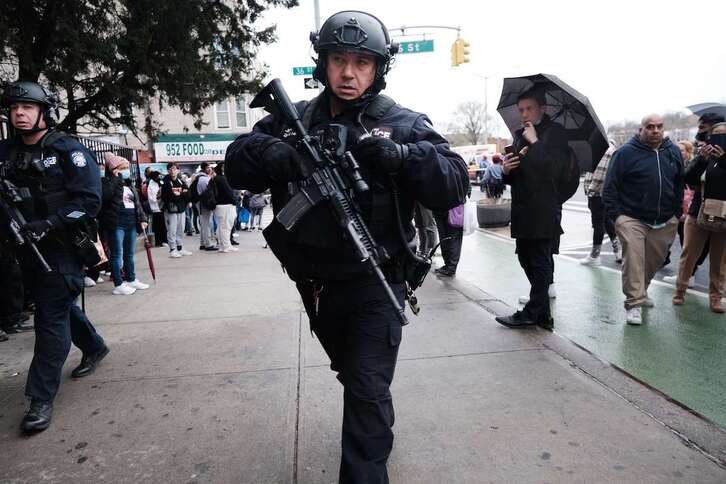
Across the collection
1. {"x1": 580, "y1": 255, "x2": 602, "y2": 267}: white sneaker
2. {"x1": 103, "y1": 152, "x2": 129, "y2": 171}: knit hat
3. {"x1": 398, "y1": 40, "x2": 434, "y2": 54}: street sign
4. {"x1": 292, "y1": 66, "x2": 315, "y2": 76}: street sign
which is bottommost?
{"x1": 580, "y1": 255, "x2": 602, "y2": 267}: white sneaker

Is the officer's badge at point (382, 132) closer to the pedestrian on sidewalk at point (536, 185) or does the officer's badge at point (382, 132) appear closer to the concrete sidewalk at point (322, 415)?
the concrete sidewalk at point (322, 415)

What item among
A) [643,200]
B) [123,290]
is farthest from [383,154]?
[123,290]

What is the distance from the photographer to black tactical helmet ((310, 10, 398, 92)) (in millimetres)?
2051

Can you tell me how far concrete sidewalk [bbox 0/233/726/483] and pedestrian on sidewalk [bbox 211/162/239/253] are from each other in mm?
5218

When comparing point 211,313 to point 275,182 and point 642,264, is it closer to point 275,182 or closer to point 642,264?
point 275,182

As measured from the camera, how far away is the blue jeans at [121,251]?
20.8 feet

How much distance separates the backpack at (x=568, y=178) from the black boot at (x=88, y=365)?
12.5 feet

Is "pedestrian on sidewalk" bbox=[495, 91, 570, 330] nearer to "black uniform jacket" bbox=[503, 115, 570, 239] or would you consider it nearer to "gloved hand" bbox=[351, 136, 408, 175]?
"black uniform jacket" bbox=[503, 115, 570, 239]

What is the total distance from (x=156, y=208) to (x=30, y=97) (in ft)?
26.6

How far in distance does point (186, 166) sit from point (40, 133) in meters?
25.4

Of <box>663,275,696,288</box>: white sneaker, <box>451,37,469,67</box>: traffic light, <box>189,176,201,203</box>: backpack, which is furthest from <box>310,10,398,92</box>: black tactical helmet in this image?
<box>451,37,469,67</box>: traffic light

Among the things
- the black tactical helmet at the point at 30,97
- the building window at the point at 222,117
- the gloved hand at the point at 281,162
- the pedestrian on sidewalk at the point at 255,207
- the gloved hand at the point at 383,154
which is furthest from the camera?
the building window at the point at 222,117

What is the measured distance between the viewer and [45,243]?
301cm

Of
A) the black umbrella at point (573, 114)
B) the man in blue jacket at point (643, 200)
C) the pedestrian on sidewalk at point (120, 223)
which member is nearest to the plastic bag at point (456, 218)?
the man in blue jacket at point (643, 200)
